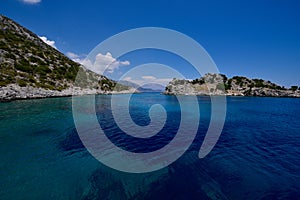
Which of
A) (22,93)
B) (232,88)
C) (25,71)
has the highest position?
(25,71)

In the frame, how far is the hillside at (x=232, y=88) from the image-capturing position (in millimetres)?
137625

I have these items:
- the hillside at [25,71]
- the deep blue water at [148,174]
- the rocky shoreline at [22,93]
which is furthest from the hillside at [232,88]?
the deep blue water at [148,174]

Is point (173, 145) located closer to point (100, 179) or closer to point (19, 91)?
point (100, 179)

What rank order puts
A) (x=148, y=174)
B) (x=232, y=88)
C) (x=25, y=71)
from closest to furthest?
1. (x=148, y=174)
2. (x=25, y=71)
3. (x=232, y=88)

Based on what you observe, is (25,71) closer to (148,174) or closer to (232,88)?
(148,174)

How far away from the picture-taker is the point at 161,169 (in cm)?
1106

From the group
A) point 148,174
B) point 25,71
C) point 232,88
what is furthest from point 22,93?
point 232,88

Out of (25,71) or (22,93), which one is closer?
(22,93)

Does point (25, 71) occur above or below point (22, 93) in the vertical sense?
above

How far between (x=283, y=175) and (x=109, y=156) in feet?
42.5

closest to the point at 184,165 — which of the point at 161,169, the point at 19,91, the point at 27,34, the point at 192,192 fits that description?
the point at 161,169

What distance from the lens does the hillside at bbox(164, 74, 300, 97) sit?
452ft

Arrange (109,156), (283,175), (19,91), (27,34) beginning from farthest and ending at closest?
(27,34) → (19,91) → (109,156) → (283,175)

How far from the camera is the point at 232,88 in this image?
517ft
